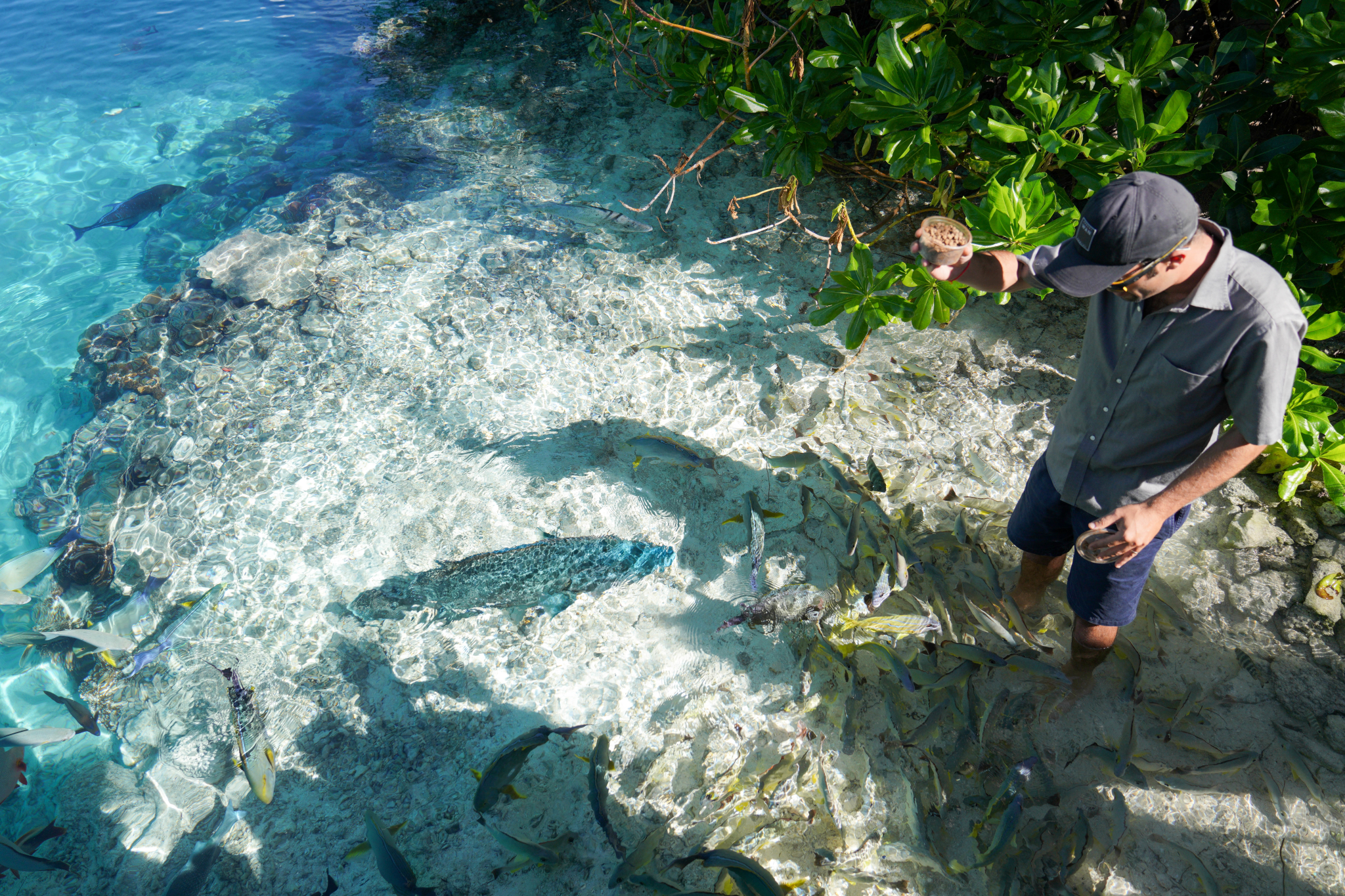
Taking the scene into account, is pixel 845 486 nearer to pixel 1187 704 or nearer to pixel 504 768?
pixel 1187 704

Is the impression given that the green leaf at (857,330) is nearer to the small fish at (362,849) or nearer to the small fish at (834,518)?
the small fish at (834,518)

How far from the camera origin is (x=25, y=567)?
4516mm

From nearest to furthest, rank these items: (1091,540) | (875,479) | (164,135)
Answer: (1091,540) < (875,479) < (164,135)

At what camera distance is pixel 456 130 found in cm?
750

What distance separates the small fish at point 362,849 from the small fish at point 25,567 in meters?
3.34

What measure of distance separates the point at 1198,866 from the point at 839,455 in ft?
8.33

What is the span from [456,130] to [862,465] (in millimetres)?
6455

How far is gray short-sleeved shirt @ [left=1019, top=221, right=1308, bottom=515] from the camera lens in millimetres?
1916

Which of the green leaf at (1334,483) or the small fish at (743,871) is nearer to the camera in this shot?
the small fish at (743,871)

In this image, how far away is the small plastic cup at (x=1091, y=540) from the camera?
232cm

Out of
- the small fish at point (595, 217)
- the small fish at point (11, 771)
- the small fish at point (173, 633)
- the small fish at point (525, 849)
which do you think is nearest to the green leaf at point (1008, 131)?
the small fish at point (595, 217)

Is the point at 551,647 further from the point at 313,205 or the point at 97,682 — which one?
the point at 313,205

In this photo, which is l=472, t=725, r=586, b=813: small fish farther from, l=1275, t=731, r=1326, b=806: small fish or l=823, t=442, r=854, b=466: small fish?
l=1275, t=731, r=1326, b=806: small fish

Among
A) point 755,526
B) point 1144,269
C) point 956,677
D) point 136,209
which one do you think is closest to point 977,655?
point 956,677
